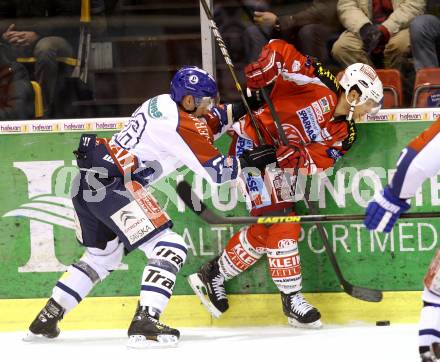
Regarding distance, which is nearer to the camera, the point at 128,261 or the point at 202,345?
the point at 202,345

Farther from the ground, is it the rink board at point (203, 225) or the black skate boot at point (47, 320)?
the rink board at point (203, 225)

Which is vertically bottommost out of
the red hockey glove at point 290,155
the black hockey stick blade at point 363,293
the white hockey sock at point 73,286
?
the black hockey stick blade at point 363,293

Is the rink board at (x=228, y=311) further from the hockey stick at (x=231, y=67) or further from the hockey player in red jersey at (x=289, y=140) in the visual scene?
the hockey stick at (x=231, y=67)

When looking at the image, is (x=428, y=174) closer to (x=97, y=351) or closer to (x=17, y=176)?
(x=97, y=351)

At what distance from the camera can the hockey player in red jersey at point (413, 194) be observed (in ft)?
13.1

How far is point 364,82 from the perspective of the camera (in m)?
5.22

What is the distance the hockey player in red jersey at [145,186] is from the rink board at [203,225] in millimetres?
307

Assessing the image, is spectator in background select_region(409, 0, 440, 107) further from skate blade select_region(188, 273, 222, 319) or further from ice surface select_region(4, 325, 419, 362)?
skate blade select_region(188, 273, 222, 319)

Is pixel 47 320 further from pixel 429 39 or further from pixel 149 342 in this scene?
pixel 429 39

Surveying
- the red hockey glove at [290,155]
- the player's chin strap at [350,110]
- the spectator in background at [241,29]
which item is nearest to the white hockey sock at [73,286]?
the red hockey glove at [290,155]

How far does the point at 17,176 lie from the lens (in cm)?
554

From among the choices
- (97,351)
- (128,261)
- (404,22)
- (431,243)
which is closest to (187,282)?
(128,261)

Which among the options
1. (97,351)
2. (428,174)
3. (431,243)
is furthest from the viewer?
(431,243)

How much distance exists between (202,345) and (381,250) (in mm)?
1006
